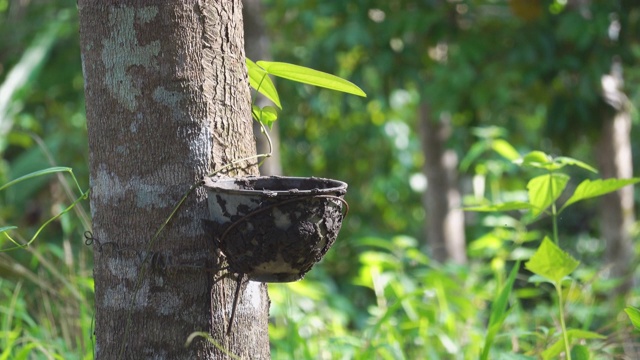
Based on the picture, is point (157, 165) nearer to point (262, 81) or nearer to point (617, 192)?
point (262, 81)

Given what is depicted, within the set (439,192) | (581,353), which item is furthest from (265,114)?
(439,192)

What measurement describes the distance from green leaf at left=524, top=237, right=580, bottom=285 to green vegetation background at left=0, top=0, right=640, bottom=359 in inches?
7.4

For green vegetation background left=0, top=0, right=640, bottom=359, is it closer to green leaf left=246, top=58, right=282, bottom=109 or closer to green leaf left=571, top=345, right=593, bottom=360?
green leaf left=571, top=345, right=593, bottom=360

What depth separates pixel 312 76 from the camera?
139cm

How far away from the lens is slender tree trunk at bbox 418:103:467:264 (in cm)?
412

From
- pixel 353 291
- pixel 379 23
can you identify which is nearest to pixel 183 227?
pixel 379 23

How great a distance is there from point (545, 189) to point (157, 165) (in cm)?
87

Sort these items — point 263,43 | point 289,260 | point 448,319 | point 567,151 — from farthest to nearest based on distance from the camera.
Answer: point 567,151, point 263,43, point 448,319, point 289,260

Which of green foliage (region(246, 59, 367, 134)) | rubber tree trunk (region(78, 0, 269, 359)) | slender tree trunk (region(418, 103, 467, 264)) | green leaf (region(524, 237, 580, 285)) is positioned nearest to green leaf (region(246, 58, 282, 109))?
green foliage (region(246, 59, 367, 134))

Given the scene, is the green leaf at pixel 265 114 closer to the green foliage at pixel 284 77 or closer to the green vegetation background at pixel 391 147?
the green foliage at pixel 284 77

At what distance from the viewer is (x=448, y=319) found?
2604 mm

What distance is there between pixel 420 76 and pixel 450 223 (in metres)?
0.81

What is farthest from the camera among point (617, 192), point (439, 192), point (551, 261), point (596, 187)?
point (439, 192)

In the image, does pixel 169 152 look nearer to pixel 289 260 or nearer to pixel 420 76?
pixel 289 260
